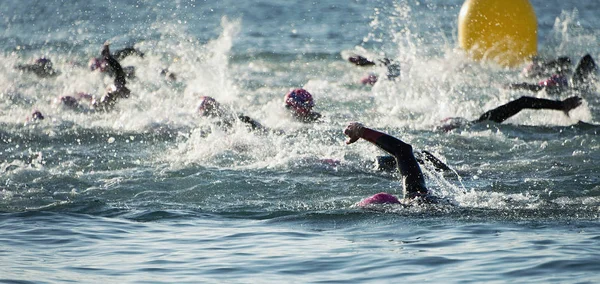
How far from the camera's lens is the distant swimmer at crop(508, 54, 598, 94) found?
56.3ft

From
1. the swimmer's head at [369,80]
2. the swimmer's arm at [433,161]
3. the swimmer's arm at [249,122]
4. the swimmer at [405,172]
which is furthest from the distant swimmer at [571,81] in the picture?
the swimmer at [405,172]

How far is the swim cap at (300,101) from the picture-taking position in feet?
Result: 46.0

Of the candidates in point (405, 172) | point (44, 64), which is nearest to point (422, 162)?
point (405, 172)

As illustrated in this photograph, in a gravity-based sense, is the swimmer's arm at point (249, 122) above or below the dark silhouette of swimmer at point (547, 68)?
below

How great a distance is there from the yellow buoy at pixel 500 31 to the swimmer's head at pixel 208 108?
7373mm

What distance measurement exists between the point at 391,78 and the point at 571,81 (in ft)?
11.2

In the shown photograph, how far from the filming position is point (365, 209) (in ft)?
29.8

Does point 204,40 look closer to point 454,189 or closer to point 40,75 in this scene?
point 40,75

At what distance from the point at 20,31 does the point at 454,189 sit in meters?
26.5

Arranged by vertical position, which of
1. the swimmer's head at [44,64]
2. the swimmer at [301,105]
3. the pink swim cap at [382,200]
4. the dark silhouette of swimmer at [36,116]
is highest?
the swimmer's head at [44,64]

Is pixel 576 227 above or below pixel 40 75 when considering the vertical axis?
below

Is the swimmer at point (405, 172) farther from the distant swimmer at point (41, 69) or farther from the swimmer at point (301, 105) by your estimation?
the distant swimmer at point (41, 69)

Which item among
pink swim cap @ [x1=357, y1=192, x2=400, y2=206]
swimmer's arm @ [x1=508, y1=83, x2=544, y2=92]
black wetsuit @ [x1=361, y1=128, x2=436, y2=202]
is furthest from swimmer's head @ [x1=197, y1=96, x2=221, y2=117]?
black wetsuit @ [x1=361, y1=128, x2=436, y2=202]

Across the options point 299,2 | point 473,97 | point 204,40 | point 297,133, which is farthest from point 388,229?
point 299,2
